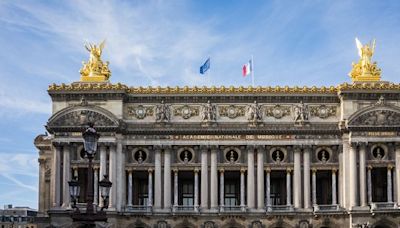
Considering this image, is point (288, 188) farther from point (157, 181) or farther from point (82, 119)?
point (82, 119)

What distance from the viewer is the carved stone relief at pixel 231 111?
277ft

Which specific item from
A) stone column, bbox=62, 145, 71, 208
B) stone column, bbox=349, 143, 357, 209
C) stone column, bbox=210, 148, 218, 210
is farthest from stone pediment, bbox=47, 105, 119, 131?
stone column, bbox=349, 143, 357, 209

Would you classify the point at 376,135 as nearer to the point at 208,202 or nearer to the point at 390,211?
the point at 390,211

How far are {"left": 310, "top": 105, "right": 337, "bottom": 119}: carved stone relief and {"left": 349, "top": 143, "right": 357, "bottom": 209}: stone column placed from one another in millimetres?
4494

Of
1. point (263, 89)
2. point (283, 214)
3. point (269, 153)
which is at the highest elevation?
point (263, 89)

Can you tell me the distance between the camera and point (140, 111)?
278 feet

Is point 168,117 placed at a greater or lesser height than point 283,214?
greater

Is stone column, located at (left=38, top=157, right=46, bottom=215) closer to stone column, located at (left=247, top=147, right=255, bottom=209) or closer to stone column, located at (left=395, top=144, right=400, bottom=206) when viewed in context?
stone column, located at (left=247, top=147, right=255, bottom=209)

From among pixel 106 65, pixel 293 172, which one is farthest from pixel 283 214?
pixel 106 65

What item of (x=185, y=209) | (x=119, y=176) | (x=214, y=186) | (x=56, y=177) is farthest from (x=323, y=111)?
(x=56, y=177)

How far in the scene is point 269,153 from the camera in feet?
274

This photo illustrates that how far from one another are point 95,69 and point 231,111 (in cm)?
1557

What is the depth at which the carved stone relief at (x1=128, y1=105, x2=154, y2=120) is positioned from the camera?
84.6 meters

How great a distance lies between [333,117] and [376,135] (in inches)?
197
